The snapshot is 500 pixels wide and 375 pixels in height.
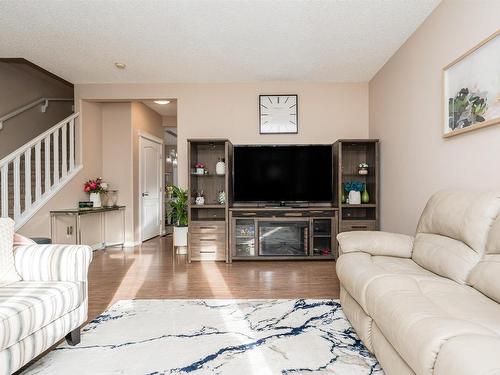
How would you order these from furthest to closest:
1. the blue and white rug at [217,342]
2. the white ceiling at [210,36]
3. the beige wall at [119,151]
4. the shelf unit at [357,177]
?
the beige wall at [119,151]
the shelf unit at [357,177]
the white ceiling at [210,36]
the blue and white rug at [217,342]

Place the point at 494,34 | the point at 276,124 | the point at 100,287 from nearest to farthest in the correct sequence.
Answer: the point at 494,34
the point at 100,287
the point at 276,124

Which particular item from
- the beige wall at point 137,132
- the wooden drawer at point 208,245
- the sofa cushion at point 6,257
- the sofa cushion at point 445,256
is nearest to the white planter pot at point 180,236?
the wooden drawer at point 208,245

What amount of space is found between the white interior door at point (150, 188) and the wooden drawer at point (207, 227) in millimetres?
2053

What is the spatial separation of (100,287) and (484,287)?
10.7 ft

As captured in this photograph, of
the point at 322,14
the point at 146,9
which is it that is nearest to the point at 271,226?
the point at 322,14

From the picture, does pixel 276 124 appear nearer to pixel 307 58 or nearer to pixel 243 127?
pixel 243 127

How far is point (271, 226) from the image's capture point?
4.52 metres

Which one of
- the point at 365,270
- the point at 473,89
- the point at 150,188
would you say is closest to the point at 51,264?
the point at 365,270

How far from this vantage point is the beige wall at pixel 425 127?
2340 mm

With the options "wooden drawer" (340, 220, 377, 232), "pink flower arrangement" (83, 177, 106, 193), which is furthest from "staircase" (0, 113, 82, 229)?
"wooden drawer" (340, 220, 377, 232)

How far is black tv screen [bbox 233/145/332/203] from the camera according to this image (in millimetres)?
4629

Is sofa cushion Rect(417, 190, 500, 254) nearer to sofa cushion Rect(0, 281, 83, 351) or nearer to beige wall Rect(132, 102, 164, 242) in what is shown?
sofa cushion Rect(0, 281, 83, 351)

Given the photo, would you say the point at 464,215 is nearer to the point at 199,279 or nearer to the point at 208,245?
the point at 199,279

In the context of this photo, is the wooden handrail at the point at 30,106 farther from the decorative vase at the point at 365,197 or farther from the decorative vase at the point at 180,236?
the decorative vase at the point at 365,197
